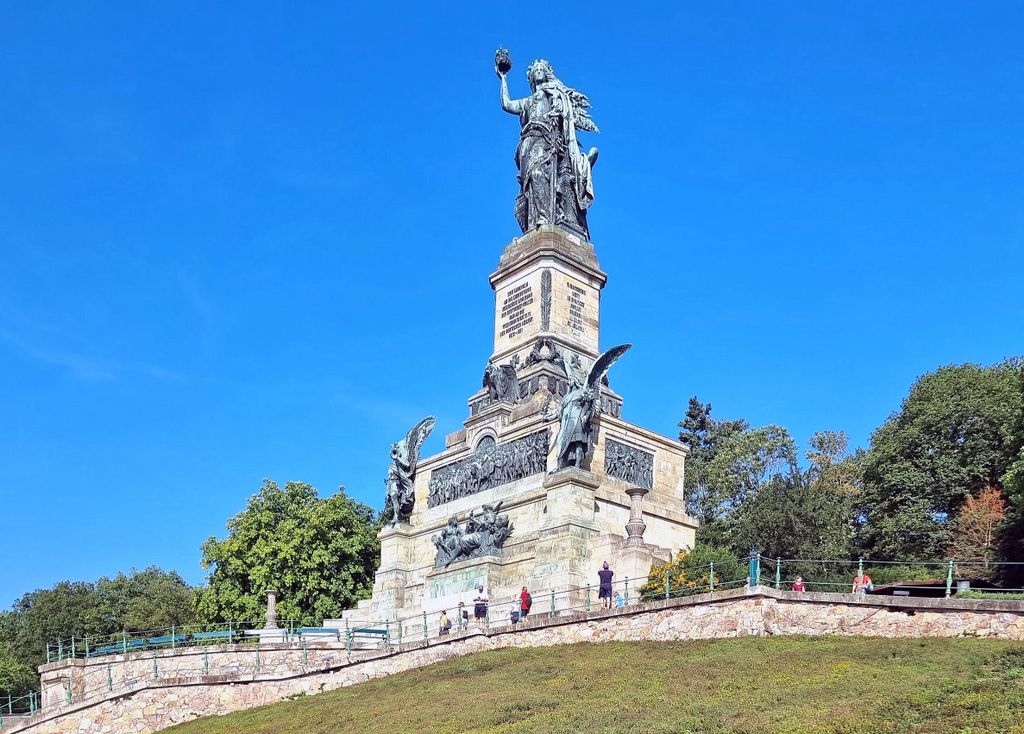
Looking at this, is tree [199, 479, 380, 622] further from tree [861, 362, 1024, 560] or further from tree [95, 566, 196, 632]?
tree [861, 362, 1024, 560]

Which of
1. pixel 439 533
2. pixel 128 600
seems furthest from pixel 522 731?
pixel 128 600

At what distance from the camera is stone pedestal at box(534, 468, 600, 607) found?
34875 millimetres

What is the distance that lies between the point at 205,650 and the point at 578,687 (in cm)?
1535

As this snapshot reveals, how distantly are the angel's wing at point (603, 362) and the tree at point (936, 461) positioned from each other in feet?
35.8

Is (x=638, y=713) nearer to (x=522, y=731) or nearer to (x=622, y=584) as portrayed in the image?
(x=522, y=731)

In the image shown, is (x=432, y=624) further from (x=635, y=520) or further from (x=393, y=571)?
(x=635, y=520)

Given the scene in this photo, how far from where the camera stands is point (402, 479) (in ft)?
140

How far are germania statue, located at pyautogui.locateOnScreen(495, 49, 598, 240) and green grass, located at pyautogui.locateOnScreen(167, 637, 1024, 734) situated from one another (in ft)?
66.3

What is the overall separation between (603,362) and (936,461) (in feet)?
40.7

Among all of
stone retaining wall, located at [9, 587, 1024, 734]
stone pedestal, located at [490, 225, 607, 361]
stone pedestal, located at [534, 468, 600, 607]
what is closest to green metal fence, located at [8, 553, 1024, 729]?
stone retaining wall, located at [9, 587, 1024, 734]

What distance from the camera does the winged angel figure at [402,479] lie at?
42594 millimetres

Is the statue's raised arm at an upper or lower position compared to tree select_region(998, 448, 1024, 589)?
upper

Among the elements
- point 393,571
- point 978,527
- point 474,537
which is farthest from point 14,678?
point 978,527

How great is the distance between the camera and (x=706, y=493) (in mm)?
57156
